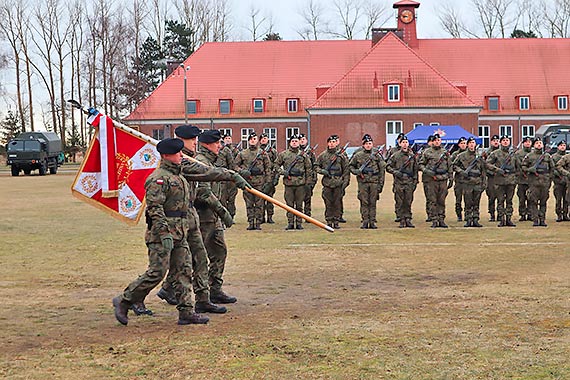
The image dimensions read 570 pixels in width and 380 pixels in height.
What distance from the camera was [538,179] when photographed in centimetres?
1858

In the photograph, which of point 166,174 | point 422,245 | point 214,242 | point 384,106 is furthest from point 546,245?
point 384,106

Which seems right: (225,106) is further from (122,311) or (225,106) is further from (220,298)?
(122,311)

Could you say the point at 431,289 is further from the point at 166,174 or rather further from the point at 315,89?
the point at 315,89

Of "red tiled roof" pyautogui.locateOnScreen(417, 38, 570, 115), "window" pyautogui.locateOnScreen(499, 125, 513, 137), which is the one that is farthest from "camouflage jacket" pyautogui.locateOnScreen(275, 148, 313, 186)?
"window" pyautogui.locateOnScreen(499, 125, 513, 137)

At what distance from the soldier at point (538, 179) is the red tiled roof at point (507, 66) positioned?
4854 centimetres

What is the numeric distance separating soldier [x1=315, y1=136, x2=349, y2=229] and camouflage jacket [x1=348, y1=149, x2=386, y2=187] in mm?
229

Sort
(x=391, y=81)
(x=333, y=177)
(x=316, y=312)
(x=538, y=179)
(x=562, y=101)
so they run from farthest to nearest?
(x=562, y=101) < (x=391, y=81) < (x=333, y=177) < (x=538, y=179) < (x=316, y=312)

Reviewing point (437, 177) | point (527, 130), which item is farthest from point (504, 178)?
point (527, 130)

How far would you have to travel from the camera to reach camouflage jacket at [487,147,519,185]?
1864 centimetres

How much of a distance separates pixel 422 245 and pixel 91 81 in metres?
60.4

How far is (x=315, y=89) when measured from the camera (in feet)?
222

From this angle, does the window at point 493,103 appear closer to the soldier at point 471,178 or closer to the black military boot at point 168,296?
the soldier at point 471,178

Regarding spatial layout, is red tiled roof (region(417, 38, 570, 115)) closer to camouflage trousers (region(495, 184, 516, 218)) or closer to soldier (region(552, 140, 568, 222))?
soldier (region(552, 140, 568, 222))

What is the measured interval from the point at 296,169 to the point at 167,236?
393 inches
